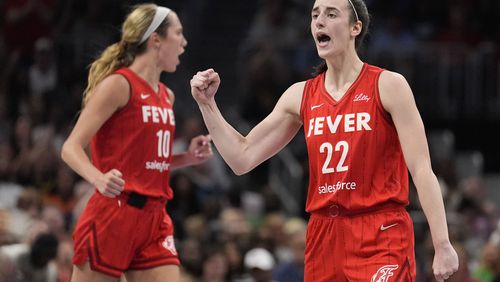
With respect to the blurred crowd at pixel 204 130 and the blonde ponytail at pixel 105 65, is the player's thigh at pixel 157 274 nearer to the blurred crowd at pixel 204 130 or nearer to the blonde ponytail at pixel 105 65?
the blonde ponytail at pixel 105 65

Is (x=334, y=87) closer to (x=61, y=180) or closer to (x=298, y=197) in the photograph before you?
(x=61, y=180)

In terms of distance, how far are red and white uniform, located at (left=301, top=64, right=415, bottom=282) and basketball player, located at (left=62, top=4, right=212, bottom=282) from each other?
4.69 feet

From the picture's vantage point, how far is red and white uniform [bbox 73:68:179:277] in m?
7.38

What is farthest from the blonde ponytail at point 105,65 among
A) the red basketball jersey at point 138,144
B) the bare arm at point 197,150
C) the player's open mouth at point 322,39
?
the player's open mouth at point 322,39

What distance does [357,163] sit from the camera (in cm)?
630

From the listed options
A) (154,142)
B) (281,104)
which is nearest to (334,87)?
(281,104)

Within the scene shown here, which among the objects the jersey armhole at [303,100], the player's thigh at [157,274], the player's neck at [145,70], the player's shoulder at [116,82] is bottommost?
the player's thigh at [157,274]

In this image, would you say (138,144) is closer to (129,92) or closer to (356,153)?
(129,92)

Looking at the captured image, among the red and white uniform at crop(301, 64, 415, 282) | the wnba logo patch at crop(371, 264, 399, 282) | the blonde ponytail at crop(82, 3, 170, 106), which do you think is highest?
the blonde ponytail at crop(82, 3, 170, 106)

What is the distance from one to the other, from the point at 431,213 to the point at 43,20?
1104cm

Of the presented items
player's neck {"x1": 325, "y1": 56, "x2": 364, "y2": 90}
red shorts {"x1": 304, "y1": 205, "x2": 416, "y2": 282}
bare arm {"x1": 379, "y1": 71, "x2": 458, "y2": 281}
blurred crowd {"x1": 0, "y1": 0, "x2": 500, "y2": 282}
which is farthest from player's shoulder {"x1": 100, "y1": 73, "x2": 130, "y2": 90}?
blurred crowd {"x1": 0, "y1": 0, "x2": 500, "y2": 282}

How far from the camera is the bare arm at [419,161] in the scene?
5.95 meters

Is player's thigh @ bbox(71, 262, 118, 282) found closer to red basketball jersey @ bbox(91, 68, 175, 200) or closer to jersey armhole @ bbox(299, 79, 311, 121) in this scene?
red basketball jersey @ bbox(91, 68, 175, 200)

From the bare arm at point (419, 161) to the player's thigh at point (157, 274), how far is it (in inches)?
76.4
